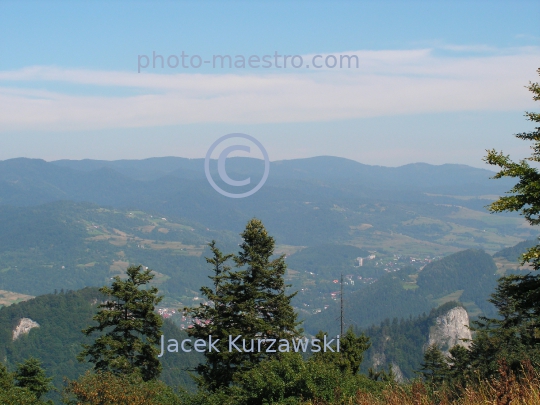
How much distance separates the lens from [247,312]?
23.7 metres

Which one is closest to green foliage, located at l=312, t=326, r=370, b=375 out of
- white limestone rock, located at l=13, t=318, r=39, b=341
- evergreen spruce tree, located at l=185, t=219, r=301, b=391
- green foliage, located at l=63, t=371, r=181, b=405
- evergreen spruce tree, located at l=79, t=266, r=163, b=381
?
evergreen spruce tree, located at l=185, t=219, r=301, b=391

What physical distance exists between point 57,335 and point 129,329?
498 feet

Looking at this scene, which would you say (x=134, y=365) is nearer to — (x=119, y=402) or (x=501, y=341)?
(x=119, y=402)

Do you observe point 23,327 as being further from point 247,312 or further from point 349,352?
point 247,312

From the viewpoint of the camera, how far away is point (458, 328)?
575 ft

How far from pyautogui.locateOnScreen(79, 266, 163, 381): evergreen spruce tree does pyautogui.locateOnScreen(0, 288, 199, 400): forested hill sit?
11357cm

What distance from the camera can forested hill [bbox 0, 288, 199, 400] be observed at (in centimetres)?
14488

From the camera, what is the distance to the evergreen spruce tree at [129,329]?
25.8m

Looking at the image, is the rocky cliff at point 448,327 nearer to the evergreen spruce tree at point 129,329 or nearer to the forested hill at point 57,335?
the forested hill at point 57,335

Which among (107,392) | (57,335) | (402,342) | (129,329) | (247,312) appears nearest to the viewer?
(107,392)

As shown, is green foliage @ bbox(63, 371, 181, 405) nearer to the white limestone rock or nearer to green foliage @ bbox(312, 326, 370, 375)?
green foliage @ bbox(312, 326, 370, 375)

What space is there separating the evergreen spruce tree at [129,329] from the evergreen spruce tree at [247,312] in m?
2.86

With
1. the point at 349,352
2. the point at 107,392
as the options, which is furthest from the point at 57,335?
the point at 107,392

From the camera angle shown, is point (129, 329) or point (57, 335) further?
point (57, 335)
